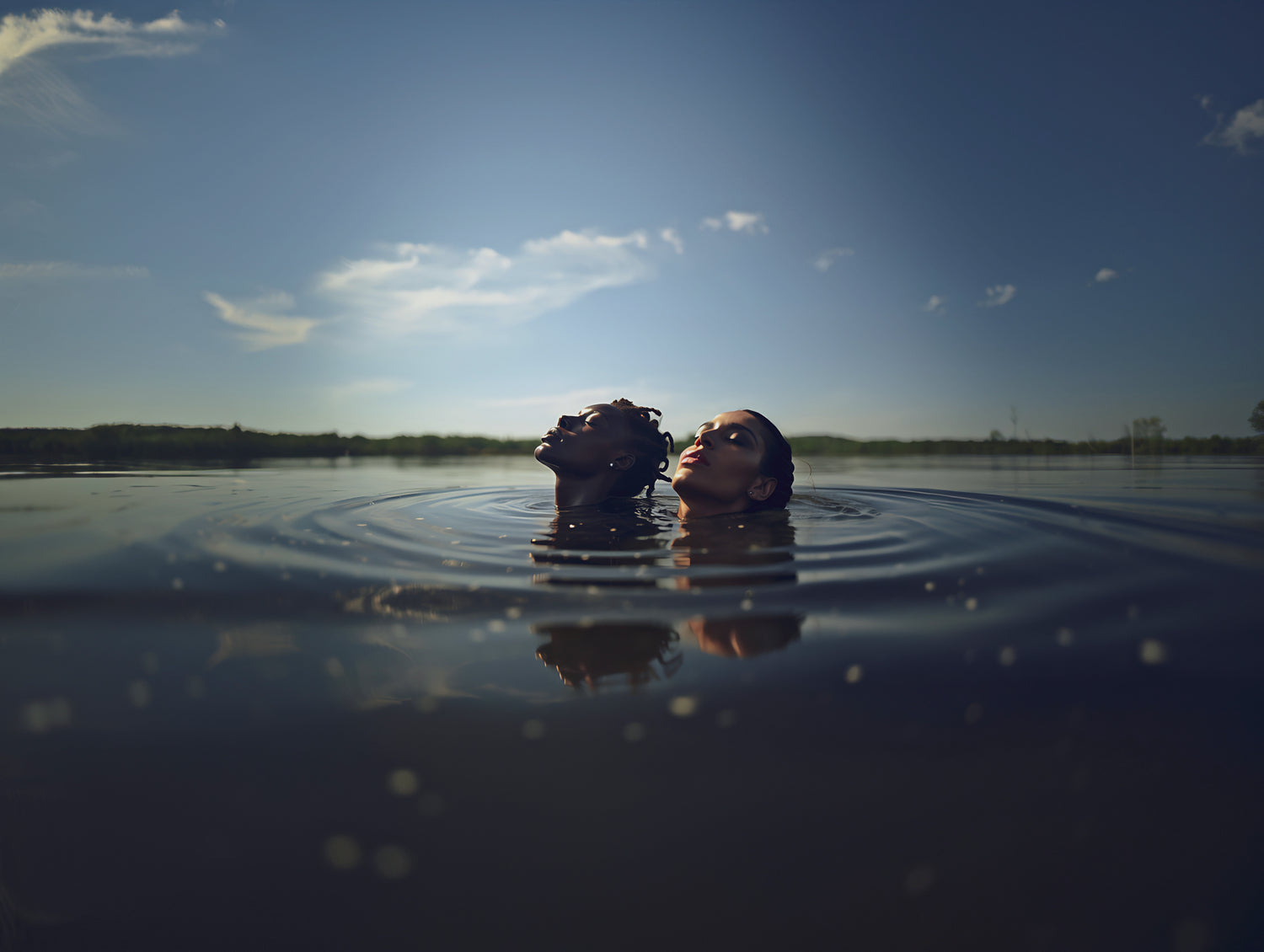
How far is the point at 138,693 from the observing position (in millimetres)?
2037

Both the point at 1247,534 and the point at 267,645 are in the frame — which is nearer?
the point at 267,645

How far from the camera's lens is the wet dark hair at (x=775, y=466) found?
6270 mm

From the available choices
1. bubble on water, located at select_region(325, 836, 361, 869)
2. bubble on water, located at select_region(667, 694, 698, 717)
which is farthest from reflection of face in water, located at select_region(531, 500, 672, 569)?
bubble on water, located at select_region(325, 836, 361, 869)

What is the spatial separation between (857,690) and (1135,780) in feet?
2.50

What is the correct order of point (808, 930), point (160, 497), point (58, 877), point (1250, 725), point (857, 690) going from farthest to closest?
point (160, 497) → point (857, 690) → point (1250, 725) → point (58, 877) → point (808, 930)

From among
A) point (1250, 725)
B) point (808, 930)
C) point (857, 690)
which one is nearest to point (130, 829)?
point (808, 930)

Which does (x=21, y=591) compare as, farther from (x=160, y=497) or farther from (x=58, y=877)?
(x=160, y=497)

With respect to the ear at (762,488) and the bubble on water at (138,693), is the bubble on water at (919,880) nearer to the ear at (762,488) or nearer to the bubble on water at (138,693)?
the bubble on water at (138,693)

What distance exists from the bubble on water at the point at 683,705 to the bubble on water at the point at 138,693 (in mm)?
1906

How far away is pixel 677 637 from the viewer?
2.55 meters

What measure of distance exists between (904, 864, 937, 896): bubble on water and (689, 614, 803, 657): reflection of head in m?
1.14

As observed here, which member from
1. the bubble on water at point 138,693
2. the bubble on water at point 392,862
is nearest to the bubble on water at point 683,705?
the bubble on water at point 392,862

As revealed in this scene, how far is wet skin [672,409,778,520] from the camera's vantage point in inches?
240

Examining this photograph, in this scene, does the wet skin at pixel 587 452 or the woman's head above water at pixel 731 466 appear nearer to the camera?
Result: the woman's head above water at pixel 731 466
